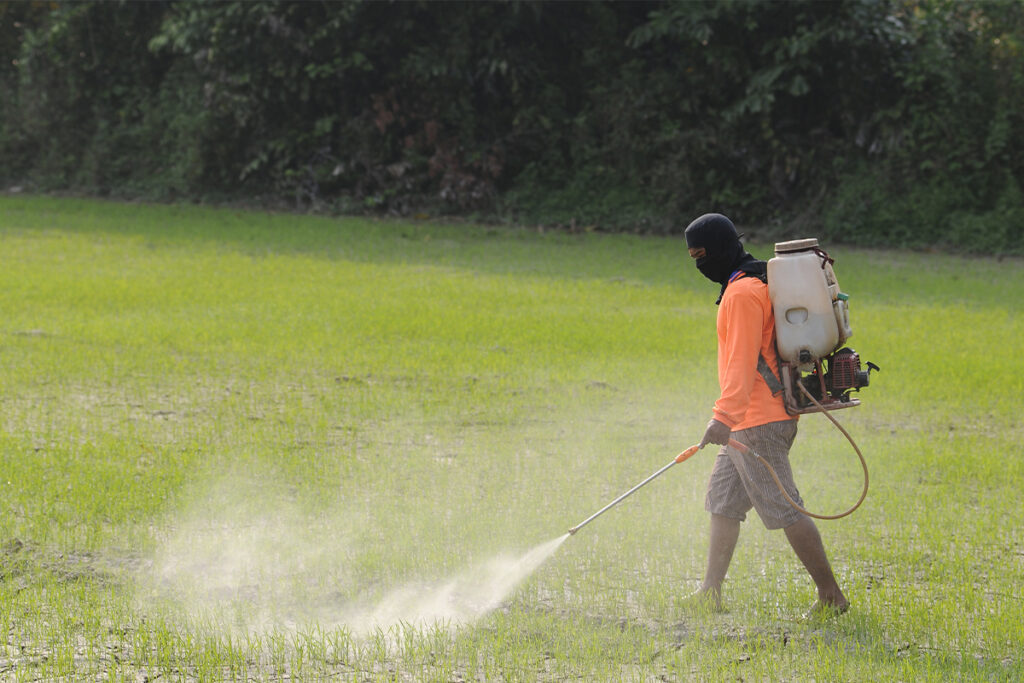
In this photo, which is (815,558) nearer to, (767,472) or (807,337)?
(767,472)

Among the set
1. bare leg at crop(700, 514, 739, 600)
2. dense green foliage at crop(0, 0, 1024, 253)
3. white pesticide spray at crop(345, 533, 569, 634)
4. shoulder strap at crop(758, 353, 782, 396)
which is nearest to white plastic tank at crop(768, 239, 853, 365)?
shoulder strap at crop(758, 353, 782, 396)

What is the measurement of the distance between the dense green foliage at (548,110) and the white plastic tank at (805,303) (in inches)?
600

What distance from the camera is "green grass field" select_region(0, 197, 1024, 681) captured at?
436 cm

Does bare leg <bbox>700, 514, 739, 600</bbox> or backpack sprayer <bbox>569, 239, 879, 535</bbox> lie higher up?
backpack sprayer <bbox>569, 239, 879, 535</bbox>

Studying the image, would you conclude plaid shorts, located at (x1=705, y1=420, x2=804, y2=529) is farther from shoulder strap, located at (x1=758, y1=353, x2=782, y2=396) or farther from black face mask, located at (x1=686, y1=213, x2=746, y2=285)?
black face mask, located at (x1=686, y1=213, x2=746, y2=285)

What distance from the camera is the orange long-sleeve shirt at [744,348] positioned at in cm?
439

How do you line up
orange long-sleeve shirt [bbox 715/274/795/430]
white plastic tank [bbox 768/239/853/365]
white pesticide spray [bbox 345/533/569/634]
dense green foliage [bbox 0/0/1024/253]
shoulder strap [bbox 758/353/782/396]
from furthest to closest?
dense green foliage [bbox 0/0/1024/253]
white pesticide spray [bbox 345/533/569/634]
shoulder strap [bbox 758/353/782/396]
orange long-sleeve shirt [bbox 715/274/795/430]
white plastic tank [bbox 768/239/853/365]

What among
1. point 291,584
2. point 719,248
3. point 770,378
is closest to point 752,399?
point 770,378

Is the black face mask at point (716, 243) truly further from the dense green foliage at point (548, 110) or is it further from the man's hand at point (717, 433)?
the dense green foliage at point (548, 110)

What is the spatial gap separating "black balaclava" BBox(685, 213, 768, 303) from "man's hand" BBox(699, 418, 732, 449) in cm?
49

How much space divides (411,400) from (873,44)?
48.5 ft

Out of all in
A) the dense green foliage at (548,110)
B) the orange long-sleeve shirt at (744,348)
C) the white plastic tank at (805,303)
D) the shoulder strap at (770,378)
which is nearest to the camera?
the white plastic tank at (805,303)

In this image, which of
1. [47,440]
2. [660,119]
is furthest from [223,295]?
[660,119]

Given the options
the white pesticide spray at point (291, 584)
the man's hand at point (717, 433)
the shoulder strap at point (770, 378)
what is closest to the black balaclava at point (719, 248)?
the shoulder strap at point (770, 378)
